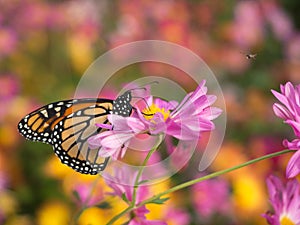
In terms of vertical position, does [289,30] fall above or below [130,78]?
above

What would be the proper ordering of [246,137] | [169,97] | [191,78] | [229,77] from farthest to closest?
[229,77] < [191,78] < [246,137] < [169,97]

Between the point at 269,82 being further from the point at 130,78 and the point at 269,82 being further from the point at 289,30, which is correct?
the point at 130,78

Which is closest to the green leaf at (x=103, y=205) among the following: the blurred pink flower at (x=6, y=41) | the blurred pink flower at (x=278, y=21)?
the blurred pink flower at (x=6, y=41)

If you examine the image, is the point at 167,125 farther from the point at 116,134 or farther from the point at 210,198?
the point at 210,198

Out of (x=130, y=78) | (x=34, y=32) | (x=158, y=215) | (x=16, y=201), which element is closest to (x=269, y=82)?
(x=130, y=78)

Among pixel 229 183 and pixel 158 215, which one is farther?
pixel 229 183

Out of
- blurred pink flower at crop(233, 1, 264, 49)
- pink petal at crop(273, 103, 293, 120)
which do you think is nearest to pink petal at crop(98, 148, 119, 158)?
pink petal at crop(273, 103, 293, 120)
